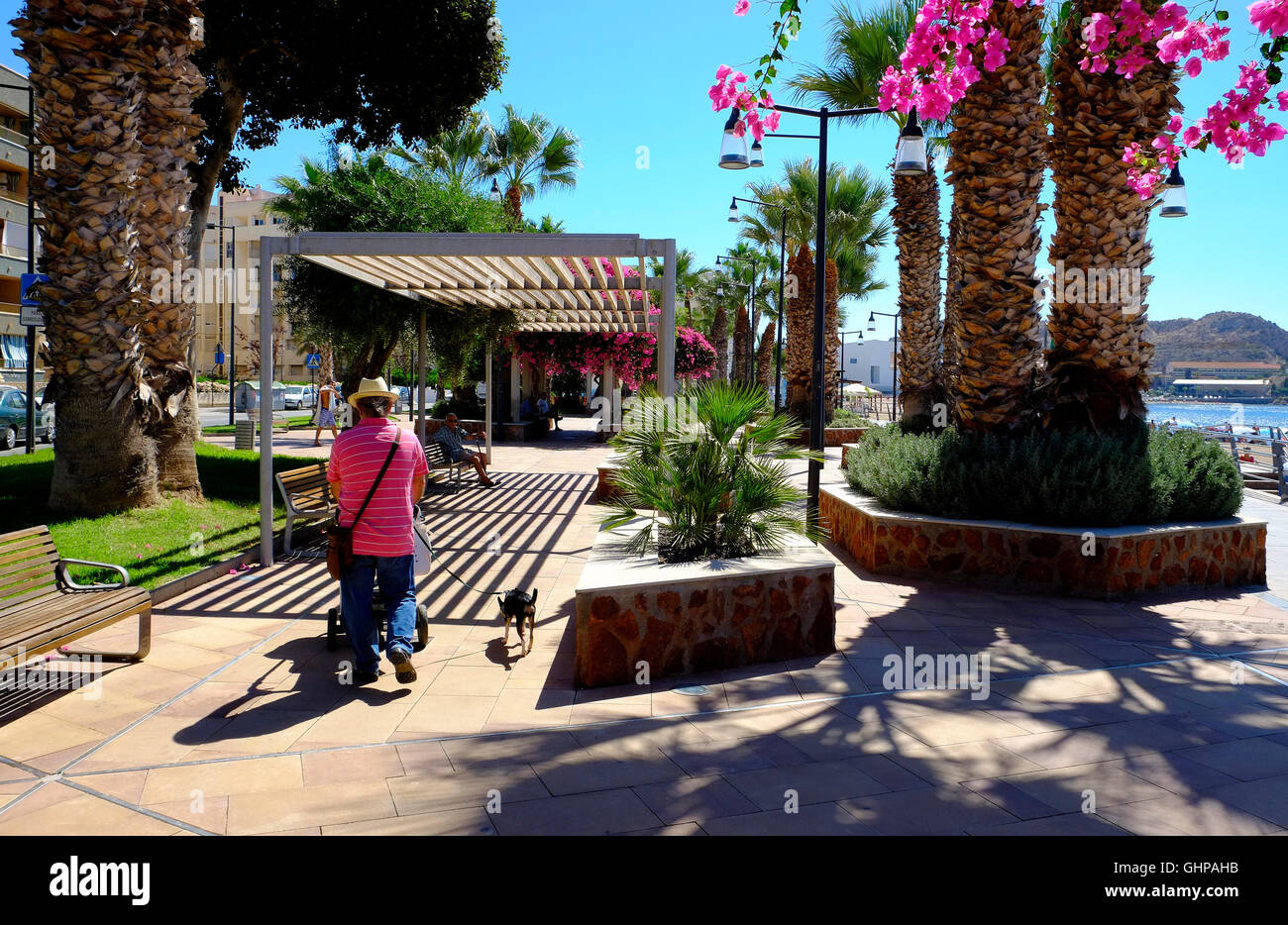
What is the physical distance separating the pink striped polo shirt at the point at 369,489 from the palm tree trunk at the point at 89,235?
14.8 ft

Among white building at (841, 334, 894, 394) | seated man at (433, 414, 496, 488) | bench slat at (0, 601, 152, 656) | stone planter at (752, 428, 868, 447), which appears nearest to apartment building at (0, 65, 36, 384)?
seated man at (433, 414, 496, 488)

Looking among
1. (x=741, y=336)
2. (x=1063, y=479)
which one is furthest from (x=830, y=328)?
(x=1063, y=479)

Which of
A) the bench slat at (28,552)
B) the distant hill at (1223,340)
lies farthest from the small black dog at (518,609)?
the distant hill at (1223,340)

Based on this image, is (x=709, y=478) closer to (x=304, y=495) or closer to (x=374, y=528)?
(x=374, y=528)

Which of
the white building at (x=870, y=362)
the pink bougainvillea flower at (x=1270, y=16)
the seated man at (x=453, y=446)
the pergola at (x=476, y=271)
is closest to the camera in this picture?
the pink bougainvillea flower at (x=1270, y=16)

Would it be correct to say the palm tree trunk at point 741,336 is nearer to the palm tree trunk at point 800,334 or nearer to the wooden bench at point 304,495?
the palm tree trunk at point 800,334

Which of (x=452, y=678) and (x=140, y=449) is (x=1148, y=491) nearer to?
(x=452, y=678)

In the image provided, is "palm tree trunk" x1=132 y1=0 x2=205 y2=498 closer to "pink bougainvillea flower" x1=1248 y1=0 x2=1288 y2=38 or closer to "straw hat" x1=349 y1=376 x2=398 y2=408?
"straw hat" x1=349 y1=376 x2=398 y2=408

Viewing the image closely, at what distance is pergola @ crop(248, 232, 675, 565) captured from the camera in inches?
290

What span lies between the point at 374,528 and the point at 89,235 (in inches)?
207

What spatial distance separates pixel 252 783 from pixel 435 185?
42.3 ft

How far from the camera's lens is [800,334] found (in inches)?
969

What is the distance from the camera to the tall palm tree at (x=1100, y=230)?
839 centimetres
